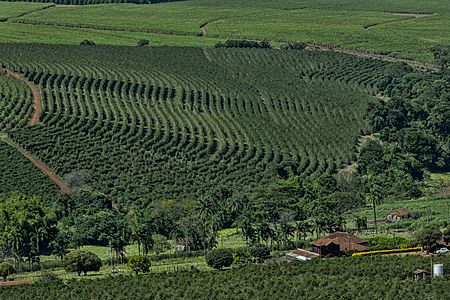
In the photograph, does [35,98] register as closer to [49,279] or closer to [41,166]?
[41,166]

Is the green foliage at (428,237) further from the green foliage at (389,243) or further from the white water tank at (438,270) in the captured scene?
the white water tank at (438,270)

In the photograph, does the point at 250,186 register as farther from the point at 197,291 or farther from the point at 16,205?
the point at 197,291

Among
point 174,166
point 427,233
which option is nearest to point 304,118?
point 174,166

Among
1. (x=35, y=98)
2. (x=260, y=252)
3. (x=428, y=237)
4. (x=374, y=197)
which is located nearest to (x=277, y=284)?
(x=260, y=252)

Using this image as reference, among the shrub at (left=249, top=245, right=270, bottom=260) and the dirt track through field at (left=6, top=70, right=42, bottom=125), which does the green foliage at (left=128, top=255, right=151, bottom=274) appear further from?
the dirt track through field at (left=6, top=70, right=42, bottom=125)

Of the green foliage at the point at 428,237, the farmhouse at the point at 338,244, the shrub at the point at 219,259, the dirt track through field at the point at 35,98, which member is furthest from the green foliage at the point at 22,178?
the green foliage at the point at 428,237

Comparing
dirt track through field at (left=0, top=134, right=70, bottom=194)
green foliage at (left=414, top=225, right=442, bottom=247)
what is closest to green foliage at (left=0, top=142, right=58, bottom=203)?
dirt track through field at (left=0, top=134, right=70, bottom=194)
